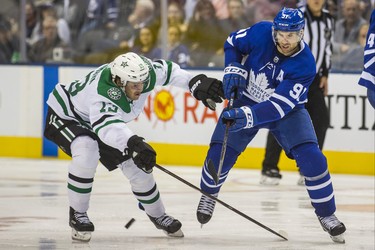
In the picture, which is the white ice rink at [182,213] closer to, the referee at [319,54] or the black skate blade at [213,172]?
the black skate blade at [213,172]

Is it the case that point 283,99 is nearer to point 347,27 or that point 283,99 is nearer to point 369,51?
point 369,51

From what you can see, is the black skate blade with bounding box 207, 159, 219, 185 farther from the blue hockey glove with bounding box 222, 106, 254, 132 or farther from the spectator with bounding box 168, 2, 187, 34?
the spectator with bounding box 168, 2, 187, 34

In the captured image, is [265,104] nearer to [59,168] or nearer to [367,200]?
[367,200]

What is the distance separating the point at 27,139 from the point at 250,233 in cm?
535

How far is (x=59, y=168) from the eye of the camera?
10.7m

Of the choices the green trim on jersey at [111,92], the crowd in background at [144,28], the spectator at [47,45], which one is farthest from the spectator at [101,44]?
the green trim on jersey at [111,92]

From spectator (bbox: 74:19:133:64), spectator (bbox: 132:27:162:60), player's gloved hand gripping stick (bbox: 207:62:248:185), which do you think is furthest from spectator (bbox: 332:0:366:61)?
player's gloved hand gripping stick (bbox: 207:62:248:185)

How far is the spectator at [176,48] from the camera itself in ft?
37.1

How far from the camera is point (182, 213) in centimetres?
770

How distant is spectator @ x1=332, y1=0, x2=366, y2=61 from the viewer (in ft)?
33.8

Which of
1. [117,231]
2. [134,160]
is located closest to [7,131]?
[117,231]

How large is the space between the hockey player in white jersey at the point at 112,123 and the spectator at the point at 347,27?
13.3 feet

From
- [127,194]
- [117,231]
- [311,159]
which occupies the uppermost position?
[311,159]

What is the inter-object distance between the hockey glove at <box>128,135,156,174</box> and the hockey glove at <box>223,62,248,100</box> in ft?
2.29
